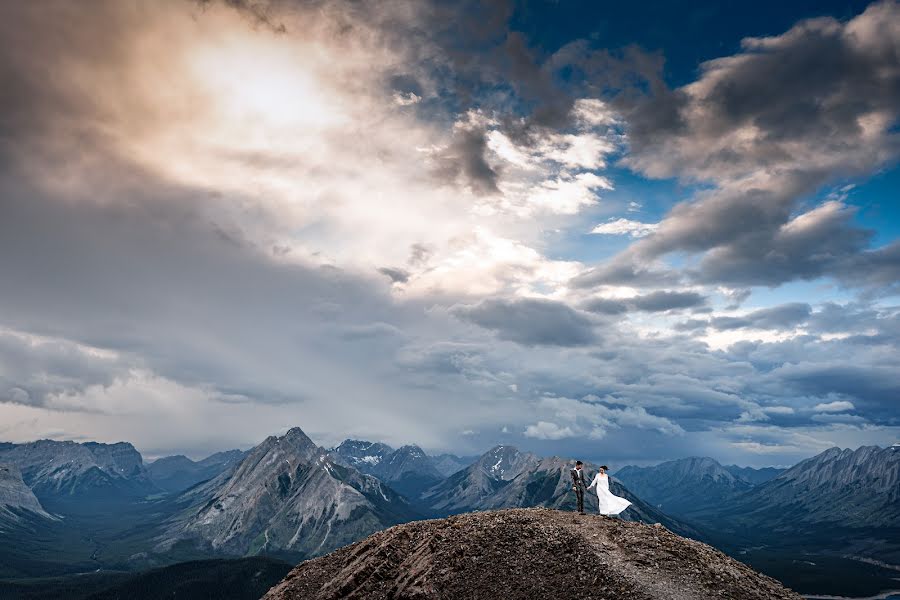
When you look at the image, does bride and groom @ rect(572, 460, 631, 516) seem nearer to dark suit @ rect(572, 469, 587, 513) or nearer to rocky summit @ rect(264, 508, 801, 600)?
dark suit @ rect(572, 469, 587, 513)

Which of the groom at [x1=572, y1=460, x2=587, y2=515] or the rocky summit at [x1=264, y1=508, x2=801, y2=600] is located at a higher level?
the groom at [x1=572, y1=460, x2=587, y2=515]

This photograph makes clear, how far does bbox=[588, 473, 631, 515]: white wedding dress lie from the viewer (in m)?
57.5

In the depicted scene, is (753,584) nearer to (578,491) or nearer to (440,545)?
(578,491)

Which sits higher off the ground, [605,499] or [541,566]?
[605,499]

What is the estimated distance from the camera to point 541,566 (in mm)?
49656

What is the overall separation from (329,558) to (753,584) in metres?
47.3

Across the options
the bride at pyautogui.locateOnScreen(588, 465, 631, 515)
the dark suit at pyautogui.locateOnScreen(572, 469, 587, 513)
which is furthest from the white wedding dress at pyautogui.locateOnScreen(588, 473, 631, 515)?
the dark suit at pyautogui.locateOnScreen(572, 469, 587, 513)

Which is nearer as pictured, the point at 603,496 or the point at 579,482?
the point at 579,482

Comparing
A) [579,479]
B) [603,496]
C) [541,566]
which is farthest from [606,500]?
[541,566]

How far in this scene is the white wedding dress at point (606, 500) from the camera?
189 ft

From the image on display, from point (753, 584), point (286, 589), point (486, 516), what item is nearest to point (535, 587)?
point (486, 516)

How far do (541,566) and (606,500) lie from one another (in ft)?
41.4

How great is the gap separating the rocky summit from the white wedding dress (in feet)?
4.08

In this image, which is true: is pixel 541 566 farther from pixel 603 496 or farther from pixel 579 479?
pixel 603 496
